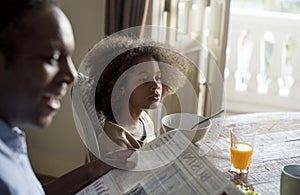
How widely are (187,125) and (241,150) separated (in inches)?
8.8

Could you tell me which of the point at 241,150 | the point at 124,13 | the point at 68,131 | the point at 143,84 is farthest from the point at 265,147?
the point at 68,131

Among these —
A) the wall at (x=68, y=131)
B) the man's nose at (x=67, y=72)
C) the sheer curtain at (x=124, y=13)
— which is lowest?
the wall at (x=68, y=131)

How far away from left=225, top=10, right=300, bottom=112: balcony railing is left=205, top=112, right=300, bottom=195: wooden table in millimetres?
1838

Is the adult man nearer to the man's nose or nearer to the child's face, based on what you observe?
the man's nose

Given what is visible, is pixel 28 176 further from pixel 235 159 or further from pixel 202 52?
pixel 202 52

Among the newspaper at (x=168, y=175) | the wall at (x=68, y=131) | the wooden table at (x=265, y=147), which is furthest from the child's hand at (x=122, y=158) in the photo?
the wall at (x=68, y=131)

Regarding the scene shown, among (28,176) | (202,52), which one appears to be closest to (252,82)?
(202,52)

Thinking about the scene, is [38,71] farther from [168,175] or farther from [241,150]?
[241,150]

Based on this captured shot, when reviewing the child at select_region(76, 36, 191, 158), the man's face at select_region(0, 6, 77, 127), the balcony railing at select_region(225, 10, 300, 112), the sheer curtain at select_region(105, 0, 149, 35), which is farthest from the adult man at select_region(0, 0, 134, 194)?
the balcony railing at select_region(225, 10, 300, 112)

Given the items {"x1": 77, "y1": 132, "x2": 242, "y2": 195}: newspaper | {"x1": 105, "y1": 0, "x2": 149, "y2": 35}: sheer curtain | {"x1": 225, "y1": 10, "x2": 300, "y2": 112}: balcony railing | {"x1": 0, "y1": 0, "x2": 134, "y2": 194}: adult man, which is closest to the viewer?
{"x1": 0, "y1": 0, "x2": 134, "y2": 194}: adult man

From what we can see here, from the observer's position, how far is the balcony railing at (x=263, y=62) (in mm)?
3607

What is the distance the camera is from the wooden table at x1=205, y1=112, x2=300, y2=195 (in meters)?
1.35

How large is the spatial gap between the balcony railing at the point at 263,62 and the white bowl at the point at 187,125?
2.23m

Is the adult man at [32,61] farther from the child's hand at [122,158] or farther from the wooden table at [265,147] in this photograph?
the wooden table at [265,147]
